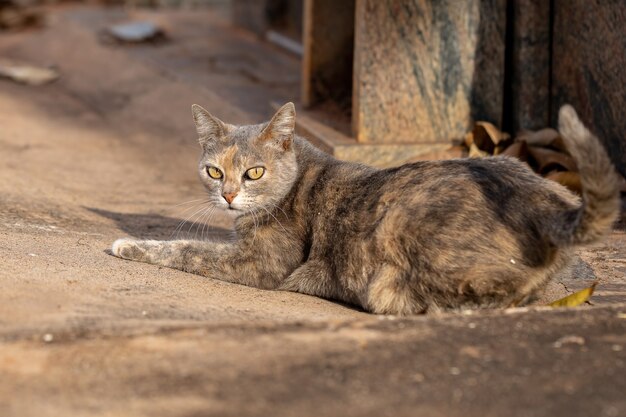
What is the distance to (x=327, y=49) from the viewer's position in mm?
8062

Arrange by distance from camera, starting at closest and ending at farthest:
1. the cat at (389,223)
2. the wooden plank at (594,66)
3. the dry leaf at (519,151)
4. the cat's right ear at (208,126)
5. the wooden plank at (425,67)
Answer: the cat at (389,223) → the cat's right ear at (208,126) → the wooden plank at (594,66) → the dry leaf at (519,151) → the wooden plank at (425,67)

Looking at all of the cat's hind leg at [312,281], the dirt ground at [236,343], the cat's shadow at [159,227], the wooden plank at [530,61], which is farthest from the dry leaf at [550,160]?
the cat's hind leg at [312,281]

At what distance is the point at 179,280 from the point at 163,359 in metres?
1.39

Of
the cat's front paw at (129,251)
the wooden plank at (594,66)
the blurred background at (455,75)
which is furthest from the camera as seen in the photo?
the blurred background at (455,75)

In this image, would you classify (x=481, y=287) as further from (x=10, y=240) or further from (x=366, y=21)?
(x=366, y=21)

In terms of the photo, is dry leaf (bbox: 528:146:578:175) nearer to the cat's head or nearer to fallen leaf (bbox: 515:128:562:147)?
fallen leaf (bbox: 515:128:562:147)

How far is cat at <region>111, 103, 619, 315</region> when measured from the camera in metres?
4.09

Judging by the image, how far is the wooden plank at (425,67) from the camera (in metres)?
6.74

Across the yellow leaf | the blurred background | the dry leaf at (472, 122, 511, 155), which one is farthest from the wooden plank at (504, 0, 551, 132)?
the yellow leaf

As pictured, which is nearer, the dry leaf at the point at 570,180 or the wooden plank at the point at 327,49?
the dry leaf at the point at 570,180

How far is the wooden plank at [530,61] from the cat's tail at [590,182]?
3131 mm

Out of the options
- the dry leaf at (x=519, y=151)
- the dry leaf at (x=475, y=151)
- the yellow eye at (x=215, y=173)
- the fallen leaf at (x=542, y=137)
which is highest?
the yellow eye at (x=215, y=173)

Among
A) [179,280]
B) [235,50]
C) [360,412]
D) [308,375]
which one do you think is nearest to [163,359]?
[308,375]

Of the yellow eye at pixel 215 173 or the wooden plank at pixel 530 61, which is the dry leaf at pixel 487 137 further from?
the yellow eye at pixel 215 173
